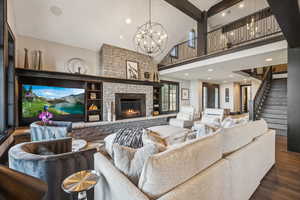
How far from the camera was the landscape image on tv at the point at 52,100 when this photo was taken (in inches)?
162

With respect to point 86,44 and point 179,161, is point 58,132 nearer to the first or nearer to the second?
point 179,161

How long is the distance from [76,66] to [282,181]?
6.08 m

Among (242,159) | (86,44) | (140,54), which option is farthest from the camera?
(140,54)

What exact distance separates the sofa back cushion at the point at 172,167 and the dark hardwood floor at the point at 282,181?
4.64ft

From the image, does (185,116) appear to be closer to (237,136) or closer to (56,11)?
(237,136)

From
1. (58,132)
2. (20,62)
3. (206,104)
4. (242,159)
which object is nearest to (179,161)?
(242,159)

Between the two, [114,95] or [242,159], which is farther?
[114,95]

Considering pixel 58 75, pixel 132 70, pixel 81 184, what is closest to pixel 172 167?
pixel 81 184

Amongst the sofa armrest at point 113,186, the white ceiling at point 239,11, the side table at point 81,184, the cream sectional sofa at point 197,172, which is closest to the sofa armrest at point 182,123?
the cream sectional sofa at point 197,172

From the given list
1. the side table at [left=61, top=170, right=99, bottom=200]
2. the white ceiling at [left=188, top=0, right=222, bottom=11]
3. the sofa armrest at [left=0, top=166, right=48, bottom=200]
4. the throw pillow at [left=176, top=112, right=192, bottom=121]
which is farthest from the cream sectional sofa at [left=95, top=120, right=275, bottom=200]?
the white ceiling at [left=188, top=0, right=222, bottom=11]

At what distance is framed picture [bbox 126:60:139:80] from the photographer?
6109mm

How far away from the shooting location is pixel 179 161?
1019mm

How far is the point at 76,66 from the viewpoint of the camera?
5.01 m

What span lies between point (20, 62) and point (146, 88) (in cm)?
453
